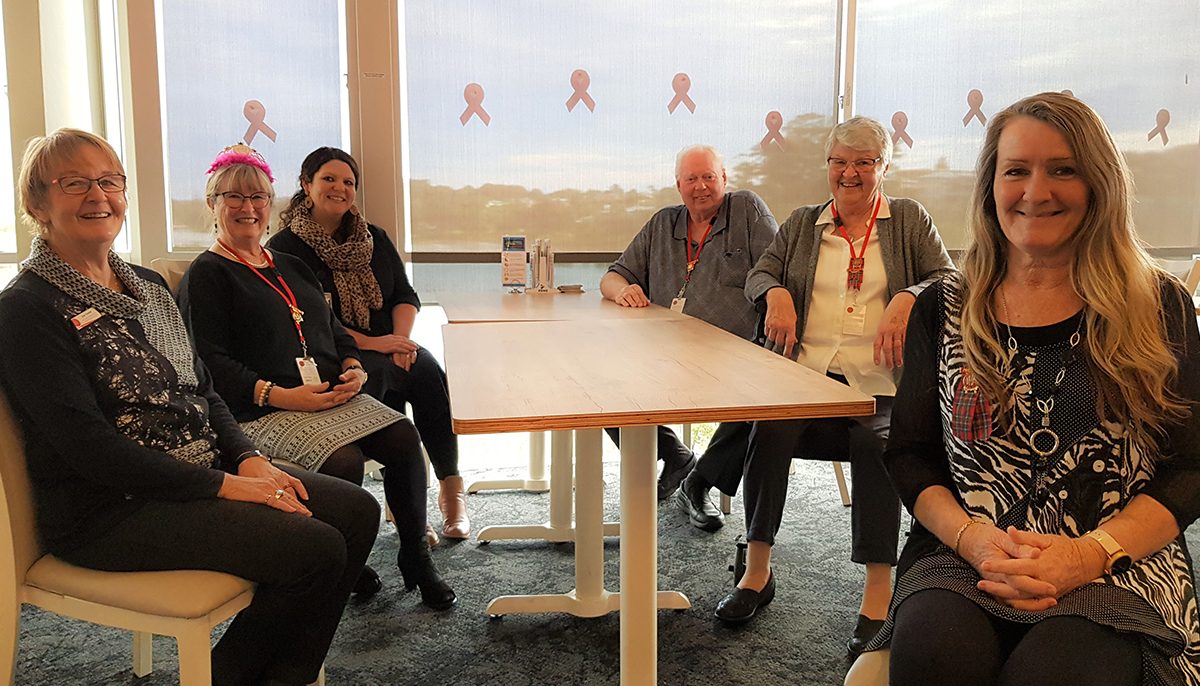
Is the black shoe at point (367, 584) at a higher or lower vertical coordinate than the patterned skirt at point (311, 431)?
lower

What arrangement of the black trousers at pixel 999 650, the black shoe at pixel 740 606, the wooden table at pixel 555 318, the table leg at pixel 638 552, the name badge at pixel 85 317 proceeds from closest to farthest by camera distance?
the black trousers at pixel 999 650, the name badge at pixel 85 317, the table leg at pixel 638 552, the black shoe at pixel 740 606, the wooden table at pixel 555 318

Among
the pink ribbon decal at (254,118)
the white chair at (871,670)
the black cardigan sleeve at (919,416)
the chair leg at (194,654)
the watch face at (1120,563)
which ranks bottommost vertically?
the chair leg at (194,654)

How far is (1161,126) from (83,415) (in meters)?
4.72

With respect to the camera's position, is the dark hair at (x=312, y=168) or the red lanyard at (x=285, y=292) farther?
the dark hair at (x=312, y=168)

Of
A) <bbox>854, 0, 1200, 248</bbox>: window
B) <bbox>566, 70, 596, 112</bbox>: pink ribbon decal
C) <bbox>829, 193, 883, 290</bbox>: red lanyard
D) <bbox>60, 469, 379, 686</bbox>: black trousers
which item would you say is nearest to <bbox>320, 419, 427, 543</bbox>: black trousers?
<bbox>60, 469, 379, 686</bbox>: black trousers

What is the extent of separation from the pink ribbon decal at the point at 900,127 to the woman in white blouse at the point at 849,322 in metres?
1.81

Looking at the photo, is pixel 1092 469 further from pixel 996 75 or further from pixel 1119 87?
pixel 1119 87

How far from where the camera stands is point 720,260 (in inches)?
121

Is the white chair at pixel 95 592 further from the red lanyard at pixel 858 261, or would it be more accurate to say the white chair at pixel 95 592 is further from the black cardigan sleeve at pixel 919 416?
the red lanyard at pixel 858 261

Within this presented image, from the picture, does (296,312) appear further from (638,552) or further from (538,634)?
(638,552)

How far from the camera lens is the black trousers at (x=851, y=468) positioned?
2.19m

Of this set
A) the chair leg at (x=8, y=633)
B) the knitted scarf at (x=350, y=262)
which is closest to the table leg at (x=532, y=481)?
the knitted scarf at (x=350, y=262)

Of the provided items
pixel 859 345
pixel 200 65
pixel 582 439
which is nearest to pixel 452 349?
pixel 582 439

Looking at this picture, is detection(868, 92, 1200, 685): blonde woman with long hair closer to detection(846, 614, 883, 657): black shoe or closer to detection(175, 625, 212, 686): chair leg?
detection(846, 614, 883, 657): black shoe
